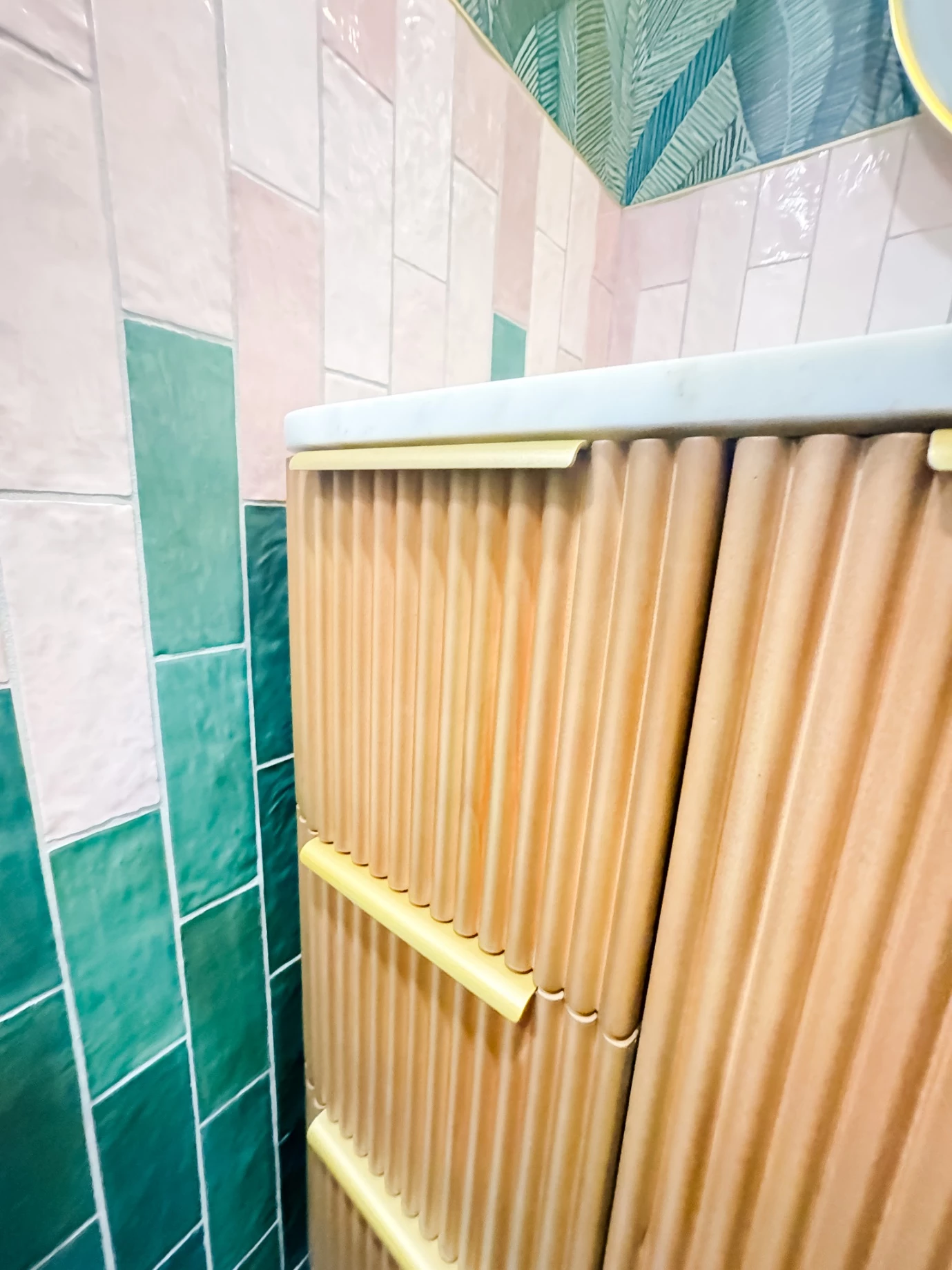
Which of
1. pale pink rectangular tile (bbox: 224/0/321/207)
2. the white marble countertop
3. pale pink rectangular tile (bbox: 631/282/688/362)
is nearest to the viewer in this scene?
the white marble countertop

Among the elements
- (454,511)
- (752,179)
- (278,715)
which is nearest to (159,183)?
(454,511)

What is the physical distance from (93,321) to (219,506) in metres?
0.15

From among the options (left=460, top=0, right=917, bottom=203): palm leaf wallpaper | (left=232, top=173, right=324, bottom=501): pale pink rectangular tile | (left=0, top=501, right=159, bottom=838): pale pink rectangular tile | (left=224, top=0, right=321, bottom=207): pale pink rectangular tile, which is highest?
(left=460, top=0, right=917, bottom=203): palm leaf wallpaper

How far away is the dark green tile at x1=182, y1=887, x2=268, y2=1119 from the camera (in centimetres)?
56

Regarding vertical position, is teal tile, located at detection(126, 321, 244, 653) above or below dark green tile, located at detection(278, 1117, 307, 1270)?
above

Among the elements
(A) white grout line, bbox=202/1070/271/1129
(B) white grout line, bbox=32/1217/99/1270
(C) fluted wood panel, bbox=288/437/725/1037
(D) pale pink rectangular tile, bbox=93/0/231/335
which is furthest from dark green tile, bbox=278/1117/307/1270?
(D) pale pink rectangular tile, bbox=93/0/231/335

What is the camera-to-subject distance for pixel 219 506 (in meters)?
0.50

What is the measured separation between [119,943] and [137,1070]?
134 mm

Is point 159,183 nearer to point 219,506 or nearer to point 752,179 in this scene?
point 219,506

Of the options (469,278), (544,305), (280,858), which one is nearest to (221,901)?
(280,858)

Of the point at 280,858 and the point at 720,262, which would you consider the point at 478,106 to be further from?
the point at 280,858

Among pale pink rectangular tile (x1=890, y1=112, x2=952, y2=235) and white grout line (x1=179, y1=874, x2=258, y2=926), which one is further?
pale pink rectangular tile (x1=890, y1=112, x2=952, y2=235)

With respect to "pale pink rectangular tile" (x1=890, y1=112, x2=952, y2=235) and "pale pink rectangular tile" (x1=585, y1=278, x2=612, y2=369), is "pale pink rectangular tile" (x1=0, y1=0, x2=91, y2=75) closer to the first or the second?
"pale pink rectangular tile" (x1=585, y1=278, x2=612, y2=369)

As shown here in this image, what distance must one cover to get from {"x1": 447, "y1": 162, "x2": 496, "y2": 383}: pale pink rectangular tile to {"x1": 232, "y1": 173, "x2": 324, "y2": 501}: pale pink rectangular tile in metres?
0.21
